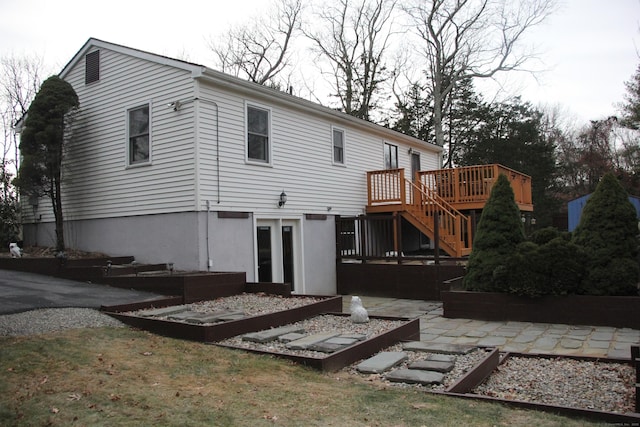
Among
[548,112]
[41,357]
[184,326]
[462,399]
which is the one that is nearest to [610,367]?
[462,399]

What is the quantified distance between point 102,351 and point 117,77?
8.24 metres

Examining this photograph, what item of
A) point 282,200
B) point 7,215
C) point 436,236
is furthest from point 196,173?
point 7,215

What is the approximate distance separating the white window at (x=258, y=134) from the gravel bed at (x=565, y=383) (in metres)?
7.30

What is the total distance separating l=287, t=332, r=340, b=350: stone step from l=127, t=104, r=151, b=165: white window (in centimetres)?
632

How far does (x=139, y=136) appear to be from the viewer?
11.3 meters

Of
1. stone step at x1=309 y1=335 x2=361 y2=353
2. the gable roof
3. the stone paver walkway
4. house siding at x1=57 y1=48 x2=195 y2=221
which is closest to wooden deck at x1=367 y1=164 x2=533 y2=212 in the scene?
the gable roof

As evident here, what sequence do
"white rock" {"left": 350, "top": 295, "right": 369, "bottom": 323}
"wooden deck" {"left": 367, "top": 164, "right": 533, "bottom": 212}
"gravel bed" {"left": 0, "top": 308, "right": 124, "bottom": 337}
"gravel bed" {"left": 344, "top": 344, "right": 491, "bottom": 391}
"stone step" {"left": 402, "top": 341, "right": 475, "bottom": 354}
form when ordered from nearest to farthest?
"gravel bed" {"left": 344, "top": 344, "right": 491, "bottom": 391} → "gravel bed" {"left": 0, "top": 308, "right": 124, "bottom": 337} → "stone step" {"left": 402, "top": 341, "right": 475, "bottom": 354} → "white rock" {"left": 350, "top": 295, "right": 369, "bottom": 323} → "wooden deck" {"left": 367, "top": 164, "right": 533, "bottom": 212}

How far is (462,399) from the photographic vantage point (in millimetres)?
4562

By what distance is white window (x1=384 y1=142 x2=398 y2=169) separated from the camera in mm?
17117

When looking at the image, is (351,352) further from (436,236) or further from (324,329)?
(436,236)

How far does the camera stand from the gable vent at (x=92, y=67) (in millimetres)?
12336

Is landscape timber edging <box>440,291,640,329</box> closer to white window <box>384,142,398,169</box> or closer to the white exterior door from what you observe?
the white exterior door

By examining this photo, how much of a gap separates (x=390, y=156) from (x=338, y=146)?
3317mm

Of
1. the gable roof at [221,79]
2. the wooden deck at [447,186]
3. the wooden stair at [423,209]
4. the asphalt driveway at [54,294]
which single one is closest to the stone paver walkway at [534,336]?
the wooden stair at [423,209]
